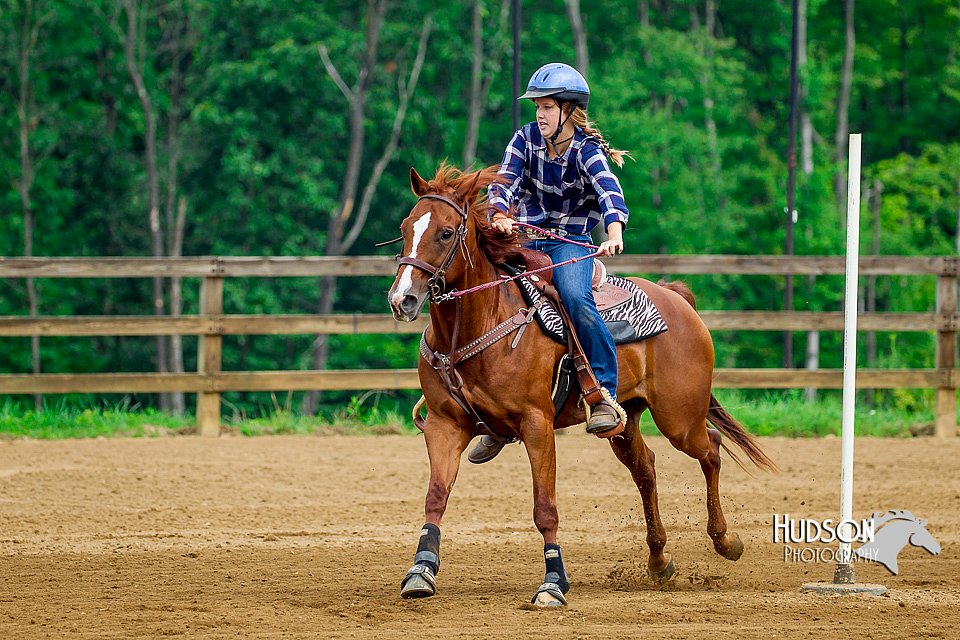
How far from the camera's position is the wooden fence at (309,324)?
12.1 metres

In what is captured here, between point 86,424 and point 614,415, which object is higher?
point 614,415

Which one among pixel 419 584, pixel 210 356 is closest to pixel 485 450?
pixel 419 584

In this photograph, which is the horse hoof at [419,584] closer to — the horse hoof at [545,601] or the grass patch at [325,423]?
the horse hoof at [545,601]

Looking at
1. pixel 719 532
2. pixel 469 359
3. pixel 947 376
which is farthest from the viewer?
pixel 947 376

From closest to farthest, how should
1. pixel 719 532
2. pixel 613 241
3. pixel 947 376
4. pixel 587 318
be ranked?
pixel 613 241 → pixel 587 318 → pixel 719 532 → pixel 947 376

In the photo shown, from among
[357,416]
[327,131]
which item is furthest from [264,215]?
[357,416]

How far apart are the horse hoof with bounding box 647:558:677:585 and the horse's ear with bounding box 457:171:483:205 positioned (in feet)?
7.81

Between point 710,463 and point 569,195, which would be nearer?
point 569,195

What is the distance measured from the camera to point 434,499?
6.27 meters

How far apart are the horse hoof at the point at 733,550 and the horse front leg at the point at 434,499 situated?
1889mm

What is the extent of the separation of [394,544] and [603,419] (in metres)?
2.04

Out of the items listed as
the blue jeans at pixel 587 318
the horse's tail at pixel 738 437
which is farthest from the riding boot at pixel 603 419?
the horse's tail at pixel 738 437

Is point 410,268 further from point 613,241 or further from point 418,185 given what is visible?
point 613,241

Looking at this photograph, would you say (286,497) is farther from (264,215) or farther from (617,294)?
(264,215)
